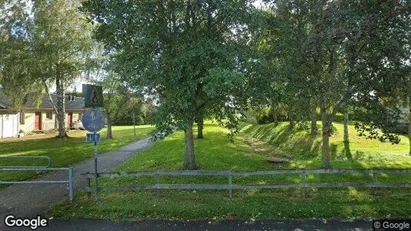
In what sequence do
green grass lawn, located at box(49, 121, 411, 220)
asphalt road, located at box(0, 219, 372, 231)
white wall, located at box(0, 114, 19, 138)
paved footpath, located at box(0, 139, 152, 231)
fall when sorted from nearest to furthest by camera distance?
asphalt road, located at box(0, 219, 372, 231) < green grass lawn, located at box(49, 121, 411, 220) < paved footpath, located at box(0, 139, 152, 231) < white wall, located at box(0, 114, 19, 138)

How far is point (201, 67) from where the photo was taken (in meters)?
10.2

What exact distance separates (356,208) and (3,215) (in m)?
9.47

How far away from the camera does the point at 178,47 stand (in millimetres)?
10633

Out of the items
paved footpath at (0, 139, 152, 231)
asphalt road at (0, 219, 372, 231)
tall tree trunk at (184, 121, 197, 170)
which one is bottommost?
asphalt road at (0, 219, 372, 231)

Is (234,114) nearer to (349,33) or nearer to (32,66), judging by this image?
(349,33)

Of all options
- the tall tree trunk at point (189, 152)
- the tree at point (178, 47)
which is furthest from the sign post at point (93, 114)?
the tall tree trunk at point (189, 152)

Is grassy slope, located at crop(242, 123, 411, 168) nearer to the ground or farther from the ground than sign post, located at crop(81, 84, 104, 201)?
nearer to the ground

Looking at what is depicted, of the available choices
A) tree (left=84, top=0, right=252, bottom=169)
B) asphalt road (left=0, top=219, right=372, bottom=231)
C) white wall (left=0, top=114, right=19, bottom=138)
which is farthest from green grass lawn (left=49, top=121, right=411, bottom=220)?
white wall (left=0, top=114, right=19, bottom=138)

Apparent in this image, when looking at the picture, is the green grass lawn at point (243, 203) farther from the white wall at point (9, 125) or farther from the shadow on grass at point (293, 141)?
the white wall at point (9, 125)

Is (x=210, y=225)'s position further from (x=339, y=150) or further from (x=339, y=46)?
(x=339, y=150)

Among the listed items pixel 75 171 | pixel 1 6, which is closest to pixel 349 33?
pixel 75 171

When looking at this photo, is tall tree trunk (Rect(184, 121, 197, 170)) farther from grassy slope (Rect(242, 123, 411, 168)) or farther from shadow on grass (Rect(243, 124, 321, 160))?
shadow on grass (Rect(243, 124, 321, 160))

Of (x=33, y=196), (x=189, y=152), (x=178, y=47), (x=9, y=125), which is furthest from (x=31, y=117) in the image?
(x=178, y=47)

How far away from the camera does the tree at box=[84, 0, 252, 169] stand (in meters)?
10.1
